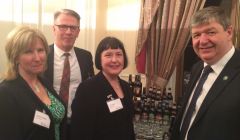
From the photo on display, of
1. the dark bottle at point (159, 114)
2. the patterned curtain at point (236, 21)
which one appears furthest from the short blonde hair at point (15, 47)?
the patterned curtain at point (236, 21)

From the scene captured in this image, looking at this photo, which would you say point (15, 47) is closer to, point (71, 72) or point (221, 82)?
point (71, 72)

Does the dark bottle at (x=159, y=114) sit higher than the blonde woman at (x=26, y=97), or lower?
lower

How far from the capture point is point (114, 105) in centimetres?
196

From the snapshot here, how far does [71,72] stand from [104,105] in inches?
26.2

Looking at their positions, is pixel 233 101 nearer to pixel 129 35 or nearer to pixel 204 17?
pixel 204 17

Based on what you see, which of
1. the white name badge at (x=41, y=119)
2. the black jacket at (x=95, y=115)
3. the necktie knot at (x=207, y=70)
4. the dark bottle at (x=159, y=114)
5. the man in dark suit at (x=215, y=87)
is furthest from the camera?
the dark bottle at (x=159, y=114)

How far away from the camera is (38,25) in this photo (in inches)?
125

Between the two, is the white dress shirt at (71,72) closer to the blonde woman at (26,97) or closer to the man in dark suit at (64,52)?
the man in dark suit at (64,52)

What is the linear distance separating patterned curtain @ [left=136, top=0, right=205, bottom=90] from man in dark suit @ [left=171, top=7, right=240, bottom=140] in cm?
148

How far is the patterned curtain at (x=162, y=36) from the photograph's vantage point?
126 inches

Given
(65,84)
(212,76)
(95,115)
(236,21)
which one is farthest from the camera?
(236,21)

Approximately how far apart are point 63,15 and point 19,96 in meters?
1.04

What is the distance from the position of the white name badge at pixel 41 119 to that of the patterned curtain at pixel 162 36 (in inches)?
74.8

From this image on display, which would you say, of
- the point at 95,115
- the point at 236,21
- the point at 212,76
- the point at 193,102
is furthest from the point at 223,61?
the point at 236,21
